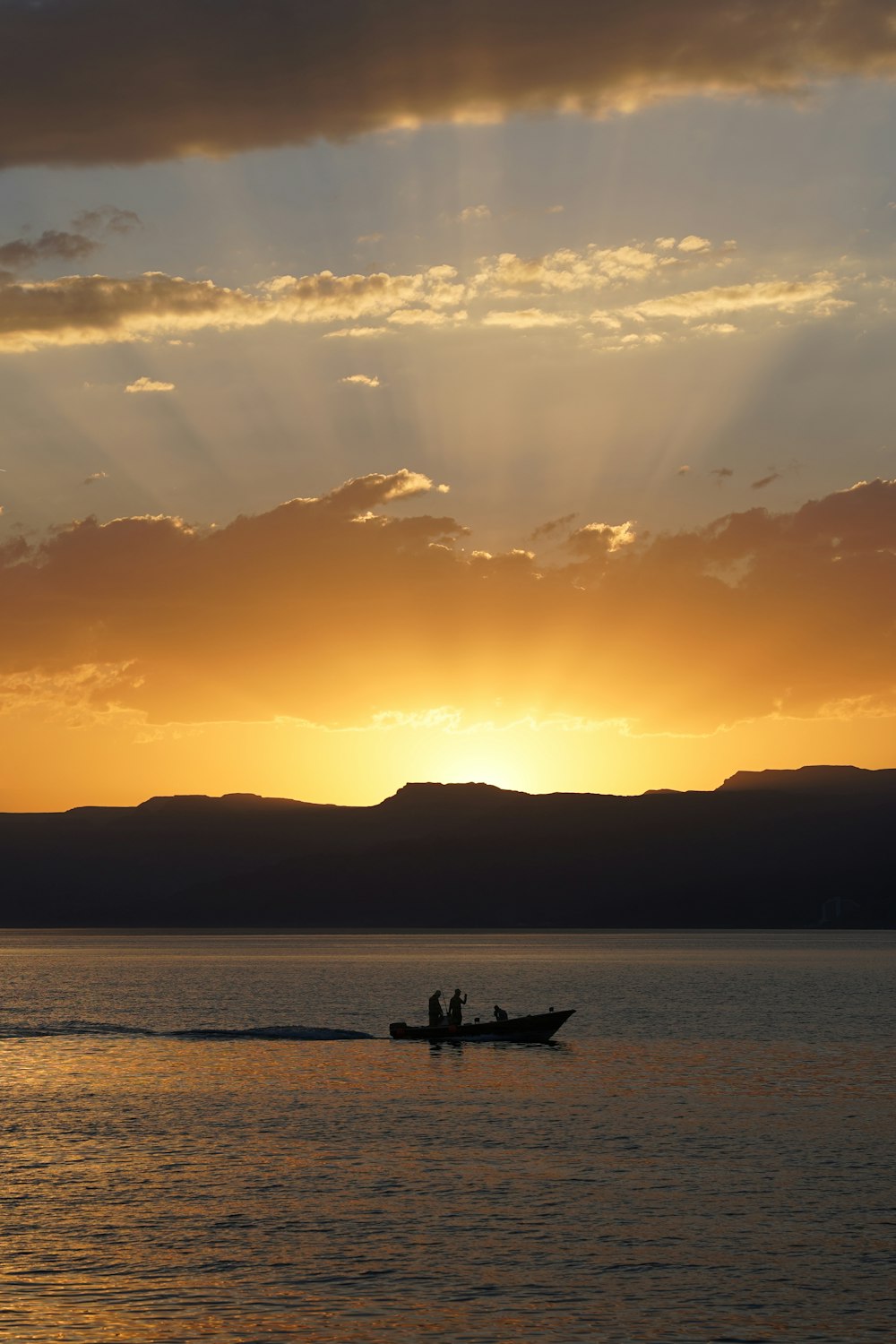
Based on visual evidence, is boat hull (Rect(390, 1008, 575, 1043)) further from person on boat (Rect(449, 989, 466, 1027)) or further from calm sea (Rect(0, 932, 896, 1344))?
calm sea (Rect(0, 932, 896, 1344))

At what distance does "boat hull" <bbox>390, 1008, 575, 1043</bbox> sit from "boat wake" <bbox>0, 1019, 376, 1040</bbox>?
7649 millimetres

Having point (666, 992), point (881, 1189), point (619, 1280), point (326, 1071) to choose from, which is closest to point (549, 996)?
point (666, 992)

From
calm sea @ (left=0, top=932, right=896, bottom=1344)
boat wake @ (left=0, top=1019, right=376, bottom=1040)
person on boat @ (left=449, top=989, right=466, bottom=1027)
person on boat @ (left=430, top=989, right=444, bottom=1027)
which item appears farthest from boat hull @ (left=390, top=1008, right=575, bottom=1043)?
boat wake @ (left=0, top=1019, right=376, bottom=1040)

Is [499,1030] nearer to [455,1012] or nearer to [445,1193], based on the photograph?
[455,1012]

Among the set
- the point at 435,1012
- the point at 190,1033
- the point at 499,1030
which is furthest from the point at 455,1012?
the point at 190,1033

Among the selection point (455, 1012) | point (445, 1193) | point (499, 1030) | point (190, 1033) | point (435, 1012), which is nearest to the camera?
point (445, 1193)

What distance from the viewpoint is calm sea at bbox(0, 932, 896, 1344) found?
33562 millimetres

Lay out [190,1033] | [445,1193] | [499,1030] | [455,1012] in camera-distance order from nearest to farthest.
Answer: [445,1193] → [455,1012] → [499,1030] → [190,1033]

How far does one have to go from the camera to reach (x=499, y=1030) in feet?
317

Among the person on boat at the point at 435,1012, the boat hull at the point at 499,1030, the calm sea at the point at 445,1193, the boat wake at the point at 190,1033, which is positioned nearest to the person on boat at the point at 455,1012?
the boat hull at the point at 499,1030

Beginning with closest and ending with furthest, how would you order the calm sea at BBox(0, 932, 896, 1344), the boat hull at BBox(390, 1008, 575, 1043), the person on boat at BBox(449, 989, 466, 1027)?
the calm sea at BBox(0, 932, 896, 1344), the boat hull at BBox(390, 1008, 575, 1043), the person on boat at BBox(449, 989, 466, 1027)

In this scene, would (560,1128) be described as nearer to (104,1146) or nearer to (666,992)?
(104,1146)

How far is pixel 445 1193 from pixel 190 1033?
62797mm

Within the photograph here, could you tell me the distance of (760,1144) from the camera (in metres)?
57.2
